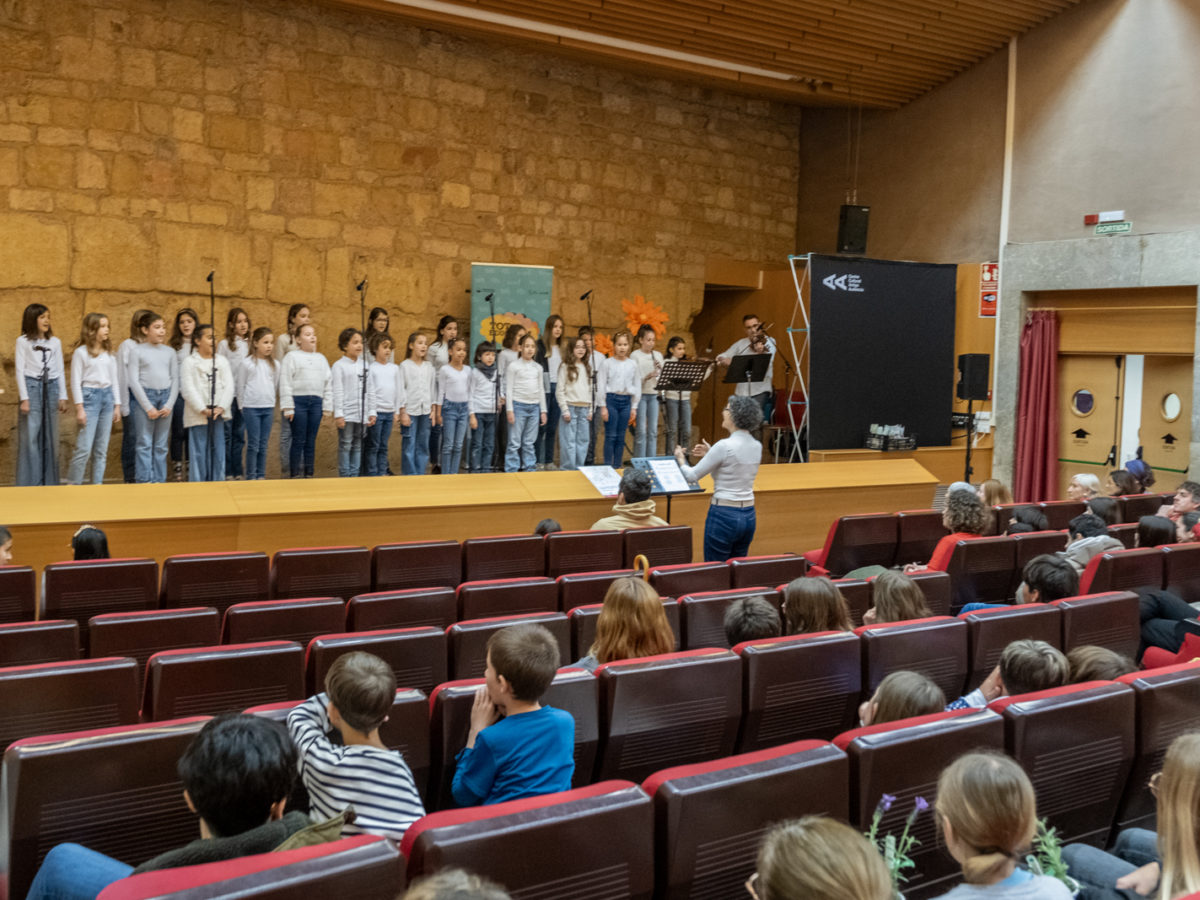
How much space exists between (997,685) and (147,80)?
27.4 ft

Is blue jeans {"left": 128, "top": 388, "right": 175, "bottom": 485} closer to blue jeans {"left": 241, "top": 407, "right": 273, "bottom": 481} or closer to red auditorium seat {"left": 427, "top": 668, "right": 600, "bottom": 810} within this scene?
blue jeans {"left": 241, "top": 407, "right": 273, "bottom": 481}

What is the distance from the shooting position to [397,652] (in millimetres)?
2982


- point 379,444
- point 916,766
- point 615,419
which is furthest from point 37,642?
point 615,419

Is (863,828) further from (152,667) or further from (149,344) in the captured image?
(149,344)

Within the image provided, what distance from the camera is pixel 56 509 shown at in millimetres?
5527

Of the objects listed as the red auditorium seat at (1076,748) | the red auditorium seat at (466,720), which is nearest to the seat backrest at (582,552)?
the red auditorium seat at (466,720)

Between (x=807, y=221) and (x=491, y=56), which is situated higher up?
(x=491, y=56)

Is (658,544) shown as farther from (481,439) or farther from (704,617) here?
(481,439)

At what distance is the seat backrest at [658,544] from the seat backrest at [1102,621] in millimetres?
2086

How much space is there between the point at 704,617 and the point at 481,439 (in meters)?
5.50

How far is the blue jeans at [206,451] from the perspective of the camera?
747 cm

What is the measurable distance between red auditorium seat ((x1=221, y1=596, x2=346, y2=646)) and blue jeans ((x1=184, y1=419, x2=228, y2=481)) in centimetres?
441

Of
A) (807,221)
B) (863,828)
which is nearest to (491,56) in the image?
(807,221)

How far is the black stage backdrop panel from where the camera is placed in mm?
10156
